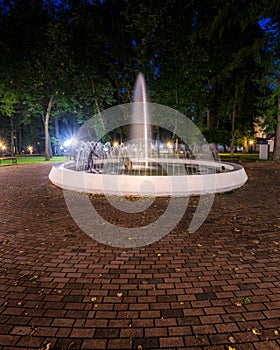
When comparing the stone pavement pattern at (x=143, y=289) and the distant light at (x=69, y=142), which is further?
the distant light at (x=69, y=142)

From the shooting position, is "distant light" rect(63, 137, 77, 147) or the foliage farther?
"distant light" rect(63, 137, 77, 147)

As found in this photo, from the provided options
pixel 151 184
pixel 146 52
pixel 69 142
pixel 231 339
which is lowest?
pixel 231 339

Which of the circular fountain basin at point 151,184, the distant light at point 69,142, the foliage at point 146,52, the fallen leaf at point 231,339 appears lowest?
the fallen leaf at point 231,339

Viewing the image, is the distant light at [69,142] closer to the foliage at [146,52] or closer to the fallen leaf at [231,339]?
the foliage at [146,52]

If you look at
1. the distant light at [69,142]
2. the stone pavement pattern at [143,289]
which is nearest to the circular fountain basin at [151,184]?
the stone pavement pattern at [143,289]

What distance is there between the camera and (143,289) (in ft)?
11.3

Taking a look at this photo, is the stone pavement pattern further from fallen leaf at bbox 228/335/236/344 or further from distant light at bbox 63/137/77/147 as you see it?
distant light at bbox 63/137/77/147

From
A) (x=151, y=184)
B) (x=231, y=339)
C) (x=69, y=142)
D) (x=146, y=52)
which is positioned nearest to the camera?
(x=231, y=339)

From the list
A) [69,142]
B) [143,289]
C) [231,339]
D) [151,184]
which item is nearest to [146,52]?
[151,184]

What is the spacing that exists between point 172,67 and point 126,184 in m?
19.1

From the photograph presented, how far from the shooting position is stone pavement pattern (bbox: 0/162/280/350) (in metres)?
2.59


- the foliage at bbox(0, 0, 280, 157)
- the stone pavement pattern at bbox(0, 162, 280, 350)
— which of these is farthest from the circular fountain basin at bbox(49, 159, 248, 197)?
the foliage at bbox(0, 0, 280, 157)

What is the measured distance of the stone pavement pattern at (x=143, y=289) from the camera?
2588 mm

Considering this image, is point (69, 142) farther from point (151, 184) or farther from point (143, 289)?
point (143, 289)
